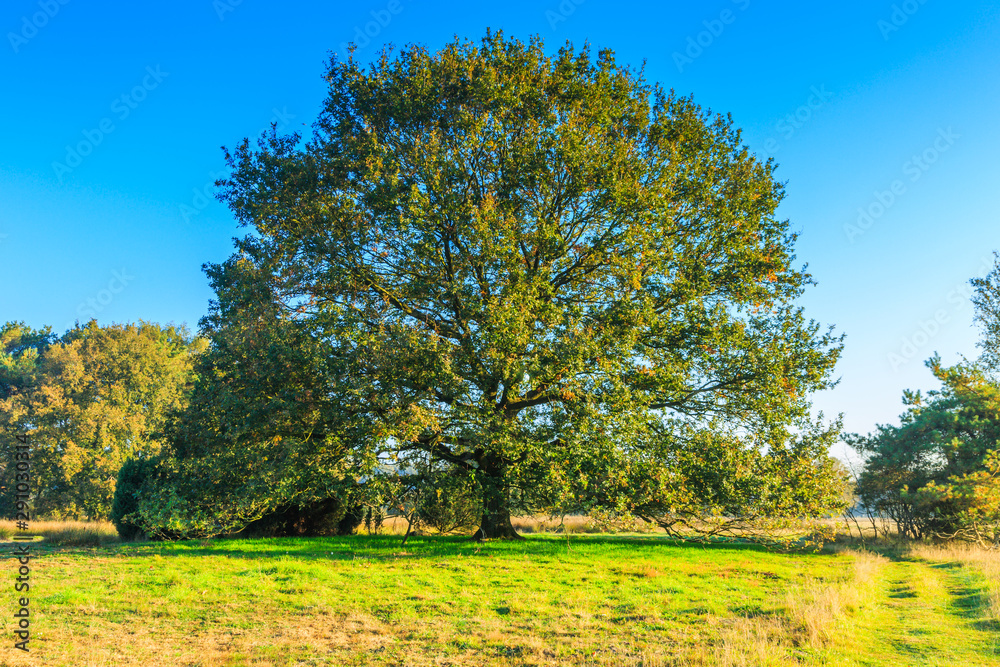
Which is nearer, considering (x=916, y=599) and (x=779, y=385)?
(x=916, y=599)

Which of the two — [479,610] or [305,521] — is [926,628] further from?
[305,521]

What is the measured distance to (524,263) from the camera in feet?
53.6

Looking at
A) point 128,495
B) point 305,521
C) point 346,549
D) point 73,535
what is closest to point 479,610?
point 346,549

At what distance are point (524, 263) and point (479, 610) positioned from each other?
32.8 feet

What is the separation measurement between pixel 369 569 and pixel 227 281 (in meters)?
12.2

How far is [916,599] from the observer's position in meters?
11.8

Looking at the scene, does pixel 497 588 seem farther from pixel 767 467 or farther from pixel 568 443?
pixel 767 467

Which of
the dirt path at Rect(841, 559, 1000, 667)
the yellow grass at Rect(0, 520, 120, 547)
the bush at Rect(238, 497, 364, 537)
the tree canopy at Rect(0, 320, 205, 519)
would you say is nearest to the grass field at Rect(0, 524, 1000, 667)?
the dirt path at Rect(841, 559, 1000, 667)

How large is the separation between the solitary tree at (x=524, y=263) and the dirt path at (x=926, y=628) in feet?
16.9

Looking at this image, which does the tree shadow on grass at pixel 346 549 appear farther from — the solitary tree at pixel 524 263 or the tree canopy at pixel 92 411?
the tree canopy at pixel 92 411

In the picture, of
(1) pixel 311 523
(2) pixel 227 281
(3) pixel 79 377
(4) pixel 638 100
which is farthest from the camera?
(3) pixel 79 377

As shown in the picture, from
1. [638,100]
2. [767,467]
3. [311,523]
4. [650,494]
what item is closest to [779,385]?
[767,467]

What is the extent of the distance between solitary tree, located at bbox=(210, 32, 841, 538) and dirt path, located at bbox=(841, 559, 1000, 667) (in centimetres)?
515

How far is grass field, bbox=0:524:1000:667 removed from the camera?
6.89m
